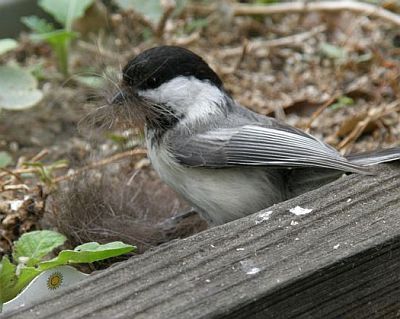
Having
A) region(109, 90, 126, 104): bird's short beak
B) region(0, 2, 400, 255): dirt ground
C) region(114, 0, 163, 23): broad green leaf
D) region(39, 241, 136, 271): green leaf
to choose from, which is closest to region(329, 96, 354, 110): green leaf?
region(0, 2, 400, 255): dirt ground

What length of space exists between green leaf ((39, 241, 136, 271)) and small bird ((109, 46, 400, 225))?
0.41 meters

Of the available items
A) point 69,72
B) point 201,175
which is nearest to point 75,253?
point 201,175

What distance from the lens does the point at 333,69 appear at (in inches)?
118

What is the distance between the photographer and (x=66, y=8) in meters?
2.93

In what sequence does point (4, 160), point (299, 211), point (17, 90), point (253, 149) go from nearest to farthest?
point (299, 211), point (253, 149), point (4, 160), point (17, 90)

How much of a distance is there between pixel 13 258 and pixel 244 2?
195cm

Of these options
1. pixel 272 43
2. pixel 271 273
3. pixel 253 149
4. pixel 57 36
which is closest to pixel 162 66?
pixel 253 149

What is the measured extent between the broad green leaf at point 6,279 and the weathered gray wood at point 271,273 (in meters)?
0.29

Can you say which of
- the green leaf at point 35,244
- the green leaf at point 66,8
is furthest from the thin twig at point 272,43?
the green leaf at point 35,244

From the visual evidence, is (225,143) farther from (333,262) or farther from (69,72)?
(69,72)

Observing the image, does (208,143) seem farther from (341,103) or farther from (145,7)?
(145,7)

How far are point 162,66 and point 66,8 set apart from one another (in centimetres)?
107

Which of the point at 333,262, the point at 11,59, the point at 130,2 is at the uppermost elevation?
the point at 333,262

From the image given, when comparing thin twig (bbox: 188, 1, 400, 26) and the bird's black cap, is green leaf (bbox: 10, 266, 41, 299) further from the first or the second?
thin twig (bbox: 188, 1, 400, 26)
